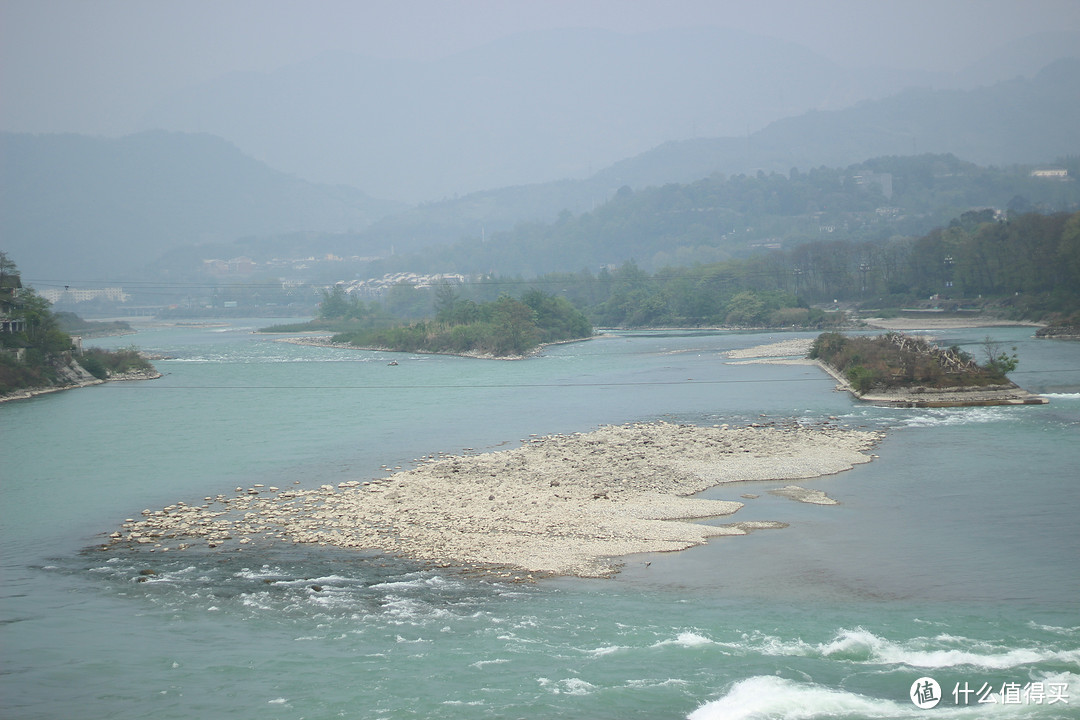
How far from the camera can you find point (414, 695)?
9.74 metres

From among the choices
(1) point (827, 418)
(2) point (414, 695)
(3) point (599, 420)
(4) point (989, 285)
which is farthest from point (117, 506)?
(4) point (989, 285)

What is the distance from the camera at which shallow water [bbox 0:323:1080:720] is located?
9695 mm

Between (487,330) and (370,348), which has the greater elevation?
(487,330)

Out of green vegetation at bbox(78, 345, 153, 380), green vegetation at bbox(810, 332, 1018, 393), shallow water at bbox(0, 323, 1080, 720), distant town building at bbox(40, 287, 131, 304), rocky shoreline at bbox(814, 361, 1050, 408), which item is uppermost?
distant town building at bbox(40, 287, 131, 304)

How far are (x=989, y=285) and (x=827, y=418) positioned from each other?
6684 cm

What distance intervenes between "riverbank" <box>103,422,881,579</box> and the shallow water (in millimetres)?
614

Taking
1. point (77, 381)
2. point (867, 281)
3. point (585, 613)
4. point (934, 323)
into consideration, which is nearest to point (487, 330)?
point (77, 381)

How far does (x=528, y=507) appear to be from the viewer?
55.5 ft

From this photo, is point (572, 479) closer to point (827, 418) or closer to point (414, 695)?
point (414, 695)

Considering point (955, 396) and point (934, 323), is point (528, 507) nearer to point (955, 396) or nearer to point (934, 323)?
point (955, 396)
